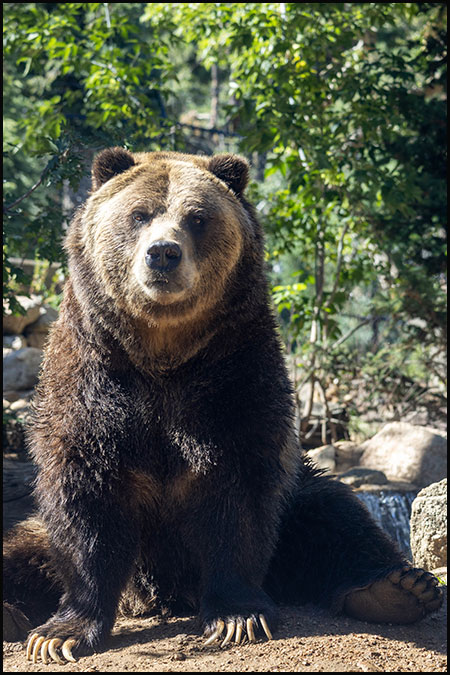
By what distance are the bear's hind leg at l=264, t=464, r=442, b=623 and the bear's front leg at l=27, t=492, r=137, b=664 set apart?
0.98 metres

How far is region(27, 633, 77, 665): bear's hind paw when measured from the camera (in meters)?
3.03

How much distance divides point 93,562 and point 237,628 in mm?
691

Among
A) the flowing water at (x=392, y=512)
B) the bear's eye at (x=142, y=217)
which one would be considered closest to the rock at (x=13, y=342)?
the flowing water at (x=392, y=512)

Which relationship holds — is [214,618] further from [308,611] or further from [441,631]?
[441,631]

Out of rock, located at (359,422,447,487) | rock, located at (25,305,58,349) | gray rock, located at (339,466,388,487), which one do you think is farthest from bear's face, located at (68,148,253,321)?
rock, located at (25,305,58,349)

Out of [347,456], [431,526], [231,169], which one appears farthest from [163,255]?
[347,456]

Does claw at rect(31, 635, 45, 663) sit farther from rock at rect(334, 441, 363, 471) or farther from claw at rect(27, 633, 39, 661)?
rock at rect(334, 441, 363, 471)

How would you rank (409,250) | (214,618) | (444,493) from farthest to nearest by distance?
(409,250)
(444,493)
(214,618)

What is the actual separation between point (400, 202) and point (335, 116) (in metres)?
1.55

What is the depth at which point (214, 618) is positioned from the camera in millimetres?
3156

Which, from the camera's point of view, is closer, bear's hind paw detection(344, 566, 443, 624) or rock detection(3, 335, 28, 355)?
bear's hind paw detection(344, 566, 443, 624)

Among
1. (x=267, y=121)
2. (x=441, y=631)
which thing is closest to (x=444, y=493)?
(x=441, y=631)

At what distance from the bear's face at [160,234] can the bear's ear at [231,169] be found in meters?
0.06

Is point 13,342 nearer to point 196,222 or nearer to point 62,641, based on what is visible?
point 196,222
